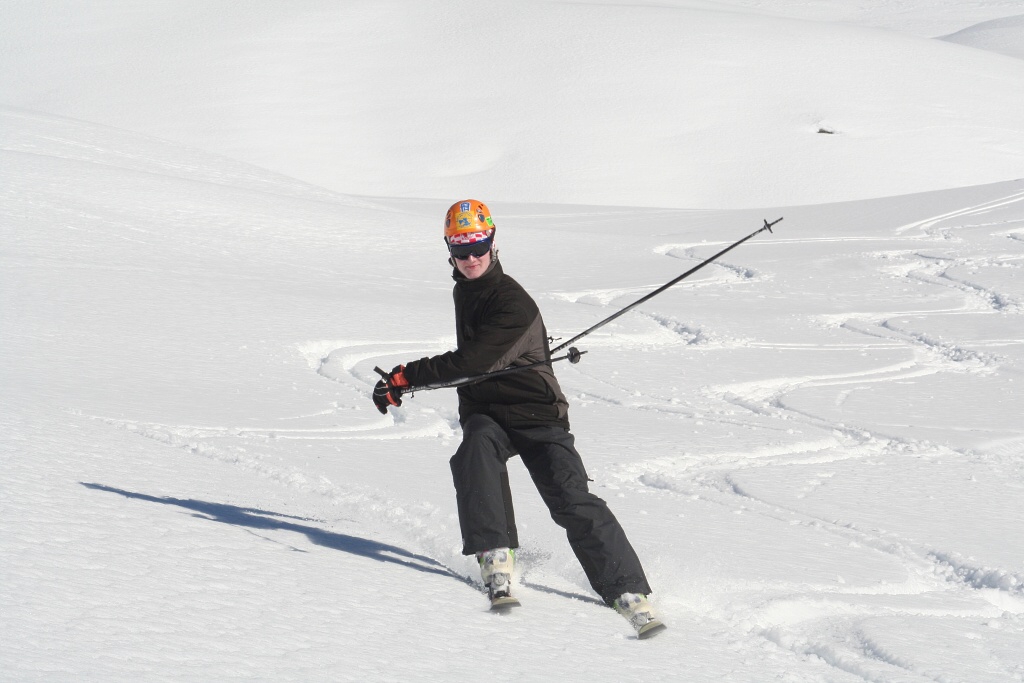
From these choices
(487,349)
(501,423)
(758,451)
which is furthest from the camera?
(758,451)

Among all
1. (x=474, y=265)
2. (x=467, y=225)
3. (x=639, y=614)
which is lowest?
(x=639, y=614)

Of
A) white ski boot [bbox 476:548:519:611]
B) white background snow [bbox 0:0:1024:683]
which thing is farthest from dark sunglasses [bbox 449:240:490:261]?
white background snow [bbox 0:0:1024:683]

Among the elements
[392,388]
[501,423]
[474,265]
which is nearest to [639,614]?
[501,423]

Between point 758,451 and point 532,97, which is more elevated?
point 532,97

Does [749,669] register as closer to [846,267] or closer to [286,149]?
[846,267]

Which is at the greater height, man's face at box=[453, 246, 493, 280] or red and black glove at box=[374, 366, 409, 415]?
man's face at box=[453, 246, 493, 280]

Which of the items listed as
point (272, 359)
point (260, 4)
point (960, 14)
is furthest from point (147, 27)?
point (960, 14)

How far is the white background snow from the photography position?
286 cm

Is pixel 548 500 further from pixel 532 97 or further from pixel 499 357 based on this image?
pixel 532 97

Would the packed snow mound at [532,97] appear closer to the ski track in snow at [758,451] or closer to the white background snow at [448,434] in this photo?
the white background snow at [448,434]

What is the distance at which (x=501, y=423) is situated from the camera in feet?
11.6

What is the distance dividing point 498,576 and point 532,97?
24.8 m

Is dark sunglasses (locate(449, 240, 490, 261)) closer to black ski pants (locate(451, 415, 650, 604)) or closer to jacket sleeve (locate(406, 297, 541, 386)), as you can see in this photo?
jacket sleeve (locate(406, 297, 541, 386))

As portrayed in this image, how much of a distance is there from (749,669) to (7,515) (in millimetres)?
2140
